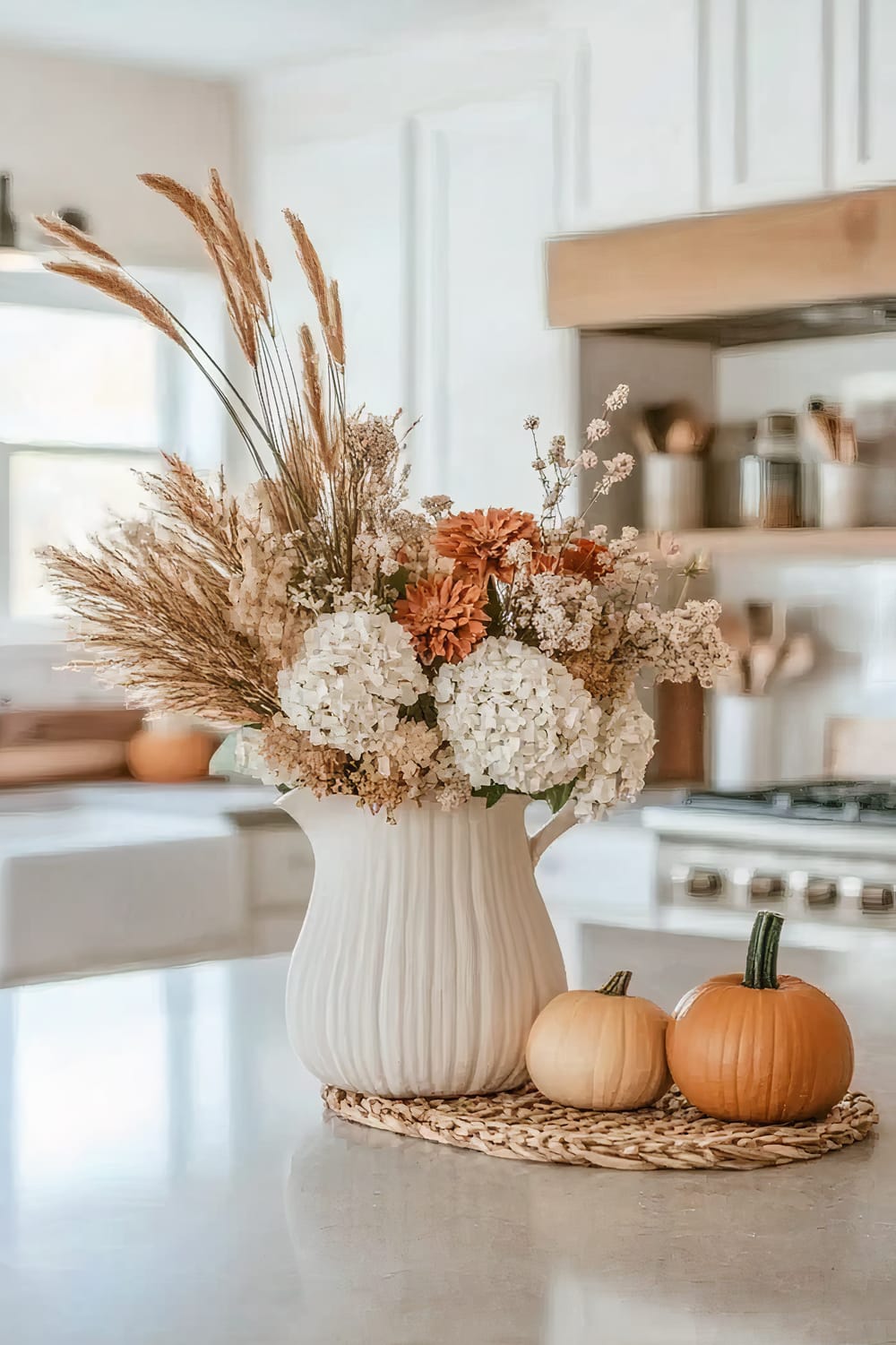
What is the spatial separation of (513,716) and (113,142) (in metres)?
3.51

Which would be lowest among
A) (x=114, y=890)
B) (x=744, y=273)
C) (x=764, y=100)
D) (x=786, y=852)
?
(x=114, y=890)

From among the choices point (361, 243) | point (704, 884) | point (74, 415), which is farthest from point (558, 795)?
point (74, 415)

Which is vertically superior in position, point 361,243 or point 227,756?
point 361,243

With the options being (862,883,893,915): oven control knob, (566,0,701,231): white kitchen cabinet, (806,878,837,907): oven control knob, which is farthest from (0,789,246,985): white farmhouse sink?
(566,0,701,231): white kitchen cabinet

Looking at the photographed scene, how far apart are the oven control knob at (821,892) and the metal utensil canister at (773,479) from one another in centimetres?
87

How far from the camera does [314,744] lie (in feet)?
4.02

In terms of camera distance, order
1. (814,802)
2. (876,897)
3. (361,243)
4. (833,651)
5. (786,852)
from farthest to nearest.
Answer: (361,243)
(833,651)
(814,802)
(786,852)
(876,897)

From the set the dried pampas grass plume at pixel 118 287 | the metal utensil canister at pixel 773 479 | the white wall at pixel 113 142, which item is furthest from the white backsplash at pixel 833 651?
the dried pampas grass plume at pixel 118 287

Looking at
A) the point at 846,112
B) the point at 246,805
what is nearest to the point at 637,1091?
the point at 846,112

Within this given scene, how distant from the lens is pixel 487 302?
3908mm

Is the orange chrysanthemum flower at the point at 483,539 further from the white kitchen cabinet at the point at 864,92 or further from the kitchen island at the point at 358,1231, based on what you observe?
the white kitchen cabinet at the point at 864,92

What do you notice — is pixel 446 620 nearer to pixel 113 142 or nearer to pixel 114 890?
pixel 114 890

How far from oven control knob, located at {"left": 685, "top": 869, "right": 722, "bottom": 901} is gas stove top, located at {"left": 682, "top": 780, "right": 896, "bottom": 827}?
0.39 ft

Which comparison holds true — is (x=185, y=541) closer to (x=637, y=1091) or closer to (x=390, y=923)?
(x=390, y=923)
